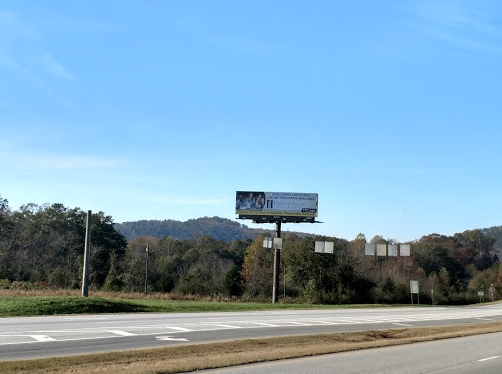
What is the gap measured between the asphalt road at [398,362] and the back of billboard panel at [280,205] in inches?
1527

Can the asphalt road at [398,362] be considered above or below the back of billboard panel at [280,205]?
below

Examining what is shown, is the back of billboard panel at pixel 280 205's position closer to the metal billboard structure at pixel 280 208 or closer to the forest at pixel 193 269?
the metal billboard structure at pixel 280 208

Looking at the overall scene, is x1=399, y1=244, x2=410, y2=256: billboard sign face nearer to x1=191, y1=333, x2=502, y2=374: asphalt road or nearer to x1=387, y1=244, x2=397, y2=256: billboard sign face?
x1=387, y1=244, x2=397, y2=256: billboard sign face

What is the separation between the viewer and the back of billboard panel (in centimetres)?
5922

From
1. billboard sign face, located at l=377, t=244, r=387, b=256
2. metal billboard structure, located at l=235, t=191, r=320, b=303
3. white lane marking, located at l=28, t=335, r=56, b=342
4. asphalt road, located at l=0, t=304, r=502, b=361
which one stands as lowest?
asphalt road, located at l=0, t=304, r=502, b=361

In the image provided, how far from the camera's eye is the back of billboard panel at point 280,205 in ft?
194

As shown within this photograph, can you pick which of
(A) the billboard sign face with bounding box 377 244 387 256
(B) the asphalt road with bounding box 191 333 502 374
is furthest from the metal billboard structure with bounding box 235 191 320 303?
(B) the asphalt road with bounding box 191 333 502 374

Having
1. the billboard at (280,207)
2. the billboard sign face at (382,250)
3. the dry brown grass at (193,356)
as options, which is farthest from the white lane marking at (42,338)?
the billboard at (280,207)

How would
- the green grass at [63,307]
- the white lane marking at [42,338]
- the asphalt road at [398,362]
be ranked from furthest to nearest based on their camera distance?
the green grass at [63,307] → the white lane marking at [42,338] → the asphalt road at [398,362]

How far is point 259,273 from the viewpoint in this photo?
263ft

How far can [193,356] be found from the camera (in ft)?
50.9


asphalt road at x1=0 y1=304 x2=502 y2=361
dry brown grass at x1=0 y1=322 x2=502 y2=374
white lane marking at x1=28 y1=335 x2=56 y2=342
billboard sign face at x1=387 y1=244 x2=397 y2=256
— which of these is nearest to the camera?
dry brown grass at x1=0 y1=322 x2=502 y2=374

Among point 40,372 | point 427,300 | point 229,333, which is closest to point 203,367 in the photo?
point 40,372

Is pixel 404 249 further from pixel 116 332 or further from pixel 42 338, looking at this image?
pixel 42 338
